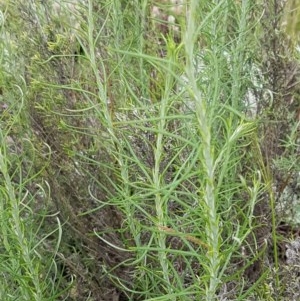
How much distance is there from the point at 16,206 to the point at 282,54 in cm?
94

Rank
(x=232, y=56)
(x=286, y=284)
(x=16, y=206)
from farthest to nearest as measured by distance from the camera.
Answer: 1. (x=232, y=56)
2. (x=286, y=284)
3. (x=16, y=206)

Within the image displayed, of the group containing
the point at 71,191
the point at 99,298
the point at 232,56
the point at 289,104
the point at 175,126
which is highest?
the point at 232,56

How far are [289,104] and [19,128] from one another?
899 millimetres

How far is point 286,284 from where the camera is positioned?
145cm

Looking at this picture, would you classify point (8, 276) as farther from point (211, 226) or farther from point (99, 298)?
point (211, 226)

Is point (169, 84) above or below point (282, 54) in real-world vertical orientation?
above

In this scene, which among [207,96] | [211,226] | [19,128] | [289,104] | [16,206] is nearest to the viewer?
[211,226]

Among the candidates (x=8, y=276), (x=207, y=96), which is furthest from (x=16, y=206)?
(x=207, y=96)

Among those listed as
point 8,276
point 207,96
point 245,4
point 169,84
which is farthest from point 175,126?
point 8,276

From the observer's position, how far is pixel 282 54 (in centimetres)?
173

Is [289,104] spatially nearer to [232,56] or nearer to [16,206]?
[232,56]

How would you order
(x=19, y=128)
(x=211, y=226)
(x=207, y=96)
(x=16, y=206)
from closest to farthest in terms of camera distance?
1. (x=211, y=226)
2. (x=16, y=206)
3. (x=207, y=96)
4. (x=19, y=128)

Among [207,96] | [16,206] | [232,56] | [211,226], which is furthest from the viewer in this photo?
[232,56]

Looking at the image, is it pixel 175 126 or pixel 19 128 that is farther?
pixel 19 128
